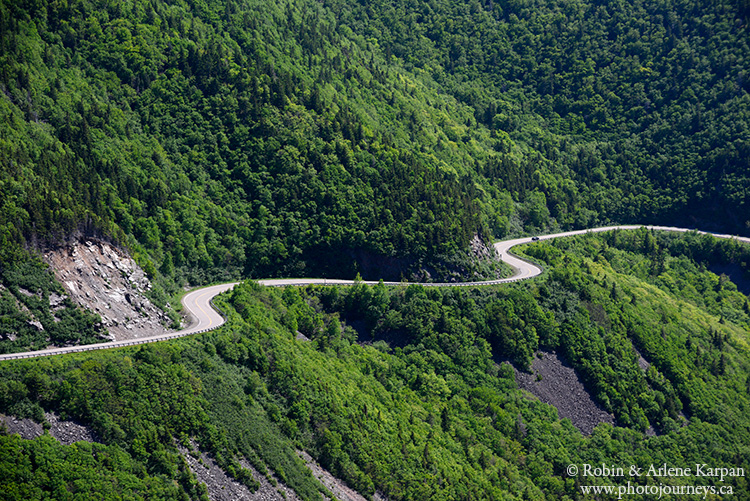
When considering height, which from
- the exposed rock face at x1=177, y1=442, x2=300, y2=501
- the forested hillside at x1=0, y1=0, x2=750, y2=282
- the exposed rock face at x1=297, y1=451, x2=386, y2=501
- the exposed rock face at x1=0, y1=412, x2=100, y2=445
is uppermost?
the forested hillside at x1=0, y1=0, x2=750, y2=282

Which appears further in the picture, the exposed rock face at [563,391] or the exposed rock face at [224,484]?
the exposed rock face at [563,391]

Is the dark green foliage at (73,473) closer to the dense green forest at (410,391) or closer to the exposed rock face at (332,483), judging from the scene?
the dense green forest at (410,391)

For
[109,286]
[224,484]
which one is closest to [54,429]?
[224,484]

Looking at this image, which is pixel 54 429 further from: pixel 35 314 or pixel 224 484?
pixel 35 314

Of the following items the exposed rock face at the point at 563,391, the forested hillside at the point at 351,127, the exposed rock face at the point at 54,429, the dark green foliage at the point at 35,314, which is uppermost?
the forested hillside at the point at 351,127

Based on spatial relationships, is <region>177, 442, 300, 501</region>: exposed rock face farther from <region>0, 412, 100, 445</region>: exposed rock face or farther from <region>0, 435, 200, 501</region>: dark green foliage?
<region>0, 412, 100, 445</region>: exposed rock face

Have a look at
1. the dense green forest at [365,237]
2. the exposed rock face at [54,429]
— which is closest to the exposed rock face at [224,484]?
the dense green forest at [365,237]

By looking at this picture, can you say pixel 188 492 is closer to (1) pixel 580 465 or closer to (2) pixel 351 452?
(2) pixel 351 452

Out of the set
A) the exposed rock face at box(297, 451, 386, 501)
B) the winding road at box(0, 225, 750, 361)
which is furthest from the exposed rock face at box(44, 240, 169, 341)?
the exposed rock face at box(297, 451, 386, 501)
